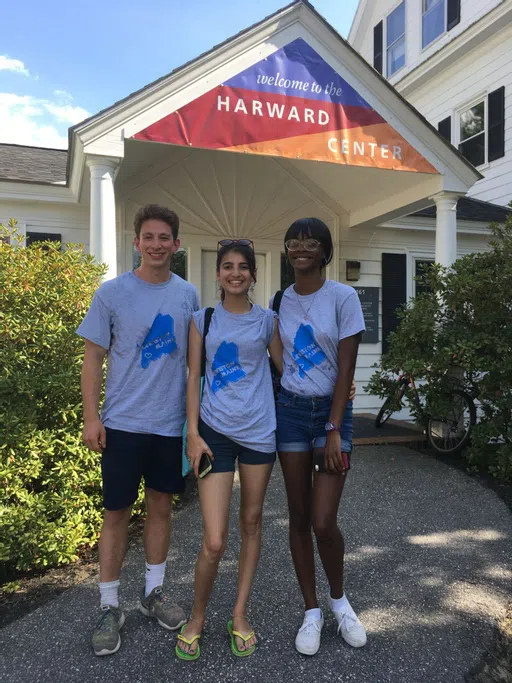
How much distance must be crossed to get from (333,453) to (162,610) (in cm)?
116

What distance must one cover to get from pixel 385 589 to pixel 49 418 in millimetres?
2208

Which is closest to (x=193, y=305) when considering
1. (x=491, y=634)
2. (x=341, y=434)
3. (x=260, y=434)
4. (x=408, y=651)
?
(x=260, y=434)

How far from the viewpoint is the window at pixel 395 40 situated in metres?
12.2

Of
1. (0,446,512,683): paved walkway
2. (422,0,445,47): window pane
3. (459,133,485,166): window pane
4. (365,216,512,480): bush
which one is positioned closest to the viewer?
(0,446,512,683): paved walkway

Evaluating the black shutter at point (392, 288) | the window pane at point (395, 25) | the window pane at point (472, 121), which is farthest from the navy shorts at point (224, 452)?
the window pane at point (395, 25)

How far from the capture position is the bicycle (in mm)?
5293

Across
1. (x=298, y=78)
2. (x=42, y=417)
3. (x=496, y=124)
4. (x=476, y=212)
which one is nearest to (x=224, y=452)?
(x=42, y=417)

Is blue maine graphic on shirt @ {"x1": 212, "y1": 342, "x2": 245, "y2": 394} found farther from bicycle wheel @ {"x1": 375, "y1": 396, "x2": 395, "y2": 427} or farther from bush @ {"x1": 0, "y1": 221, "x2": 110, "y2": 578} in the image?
bicycle wheel @ {"x1": 375, "y1": 396, "x2": 395, "y2": 427}

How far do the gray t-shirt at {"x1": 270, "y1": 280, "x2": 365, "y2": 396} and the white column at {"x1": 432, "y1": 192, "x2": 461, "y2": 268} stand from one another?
4471 millimetres

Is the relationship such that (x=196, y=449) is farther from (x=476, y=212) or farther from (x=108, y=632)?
(x=476, y=212)

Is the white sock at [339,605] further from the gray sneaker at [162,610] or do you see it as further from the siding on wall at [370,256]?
the siding on wall at [370,256]

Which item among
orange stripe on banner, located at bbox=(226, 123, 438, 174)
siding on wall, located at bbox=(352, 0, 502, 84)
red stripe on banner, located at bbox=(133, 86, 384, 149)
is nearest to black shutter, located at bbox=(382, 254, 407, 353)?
orange stripe on banner, located at bbox=(226, 123, 438, 174)

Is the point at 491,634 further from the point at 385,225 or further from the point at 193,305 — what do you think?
the point at 385,225

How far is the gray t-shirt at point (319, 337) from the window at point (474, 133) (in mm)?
9379
